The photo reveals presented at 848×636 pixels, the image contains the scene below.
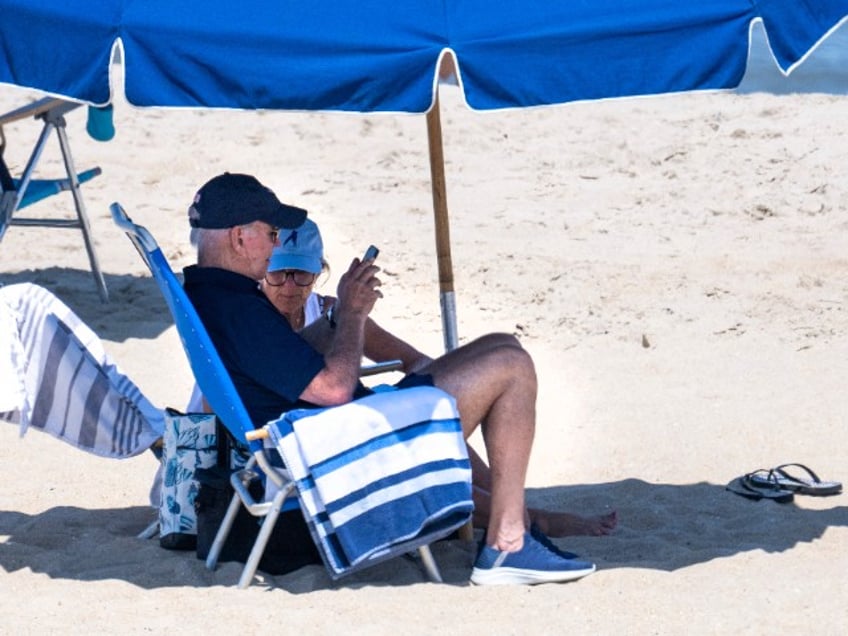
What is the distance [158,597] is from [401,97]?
4.35 feet

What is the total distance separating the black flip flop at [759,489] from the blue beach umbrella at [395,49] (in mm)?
1547

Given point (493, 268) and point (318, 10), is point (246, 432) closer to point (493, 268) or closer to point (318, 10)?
point (318, 10)

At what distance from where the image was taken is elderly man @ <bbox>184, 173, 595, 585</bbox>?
3.77 m

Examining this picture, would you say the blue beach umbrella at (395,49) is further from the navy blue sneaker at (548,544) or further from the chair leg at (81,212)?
the chair leg at (81,212)

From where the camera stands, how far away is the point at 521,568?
3922mm

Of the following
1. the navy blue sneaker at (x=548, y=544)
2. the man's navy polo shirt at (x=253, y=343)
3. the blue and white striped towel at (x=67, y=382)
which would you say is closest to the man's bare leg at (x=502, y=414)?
the navy blue sneaker at (x=548, y=544)

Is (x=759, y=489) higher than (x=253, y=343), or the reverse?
(x=253, y=343)

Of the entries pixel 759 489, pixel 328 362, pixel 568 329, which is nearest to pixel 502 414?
pixel 328 362

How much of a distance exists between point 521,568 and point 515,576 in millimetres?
25

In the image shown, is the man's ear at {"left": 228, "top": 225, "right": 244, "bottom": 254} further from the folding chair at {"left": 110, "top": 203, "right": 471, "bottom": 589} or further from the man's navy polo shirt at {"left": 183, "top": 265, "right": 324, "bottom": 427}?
the folding chair at {"left": 110, "top": 203, "right": 471, "bottom": 589}

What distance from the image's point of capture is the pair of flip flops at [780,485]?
4.76 m

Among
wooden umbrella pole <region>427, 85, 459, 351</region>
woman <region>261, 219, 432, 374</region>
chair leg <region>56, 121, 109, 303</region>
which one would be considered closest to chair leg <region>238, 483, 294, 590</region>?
woman <region>261, 219, 432, 374</region>

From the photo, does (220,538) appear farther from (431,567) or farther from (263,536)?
(431,567)

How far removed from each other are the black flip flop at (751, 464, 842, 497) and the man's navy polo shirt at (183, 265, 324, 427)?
5.47ft
